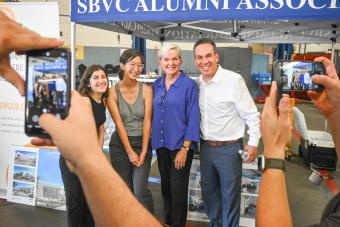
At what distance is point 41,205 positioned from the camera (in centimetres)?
328

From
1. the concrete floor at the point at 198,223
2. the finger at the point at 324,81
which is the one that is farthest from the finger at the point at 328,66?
the concrete floor at the point at 198,223

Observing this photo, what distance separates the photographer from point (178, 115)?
2.39m

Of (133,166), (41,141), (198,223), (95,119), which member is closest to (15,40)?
(41,141)

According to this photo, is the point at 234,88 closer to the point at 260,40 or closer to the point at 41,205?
the point at 41,205

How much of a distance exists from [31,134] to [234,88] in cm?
173

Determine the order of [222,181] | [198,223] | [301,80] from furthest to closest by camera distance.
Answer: [198,223]
[222,181]
[301,80]

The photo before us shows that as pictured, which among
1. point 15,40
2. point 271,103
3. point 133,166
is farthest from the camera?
point 133,166

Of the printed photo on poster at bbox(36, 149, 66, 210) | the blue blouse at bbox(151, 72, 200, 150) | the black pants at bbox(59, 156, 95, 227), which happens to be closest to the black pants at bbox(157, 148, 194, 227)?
the blue blouse at bbox(151, 72, 200, 150)

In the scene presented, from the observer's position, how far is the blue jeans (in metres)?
2.39

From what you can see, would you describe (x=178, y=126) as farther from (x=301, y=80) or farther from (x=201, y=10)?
(x=301, y=80)

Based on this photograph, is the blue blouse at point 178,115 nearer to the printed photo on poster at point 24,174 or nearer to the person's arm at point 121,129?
the person's arm at point 121,129

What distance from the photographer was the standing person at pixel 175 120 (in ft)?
7.84

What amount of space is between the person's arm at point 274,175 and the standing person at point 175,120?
1.54 metres

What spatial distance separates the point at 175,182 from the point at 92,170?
6.28 ft
